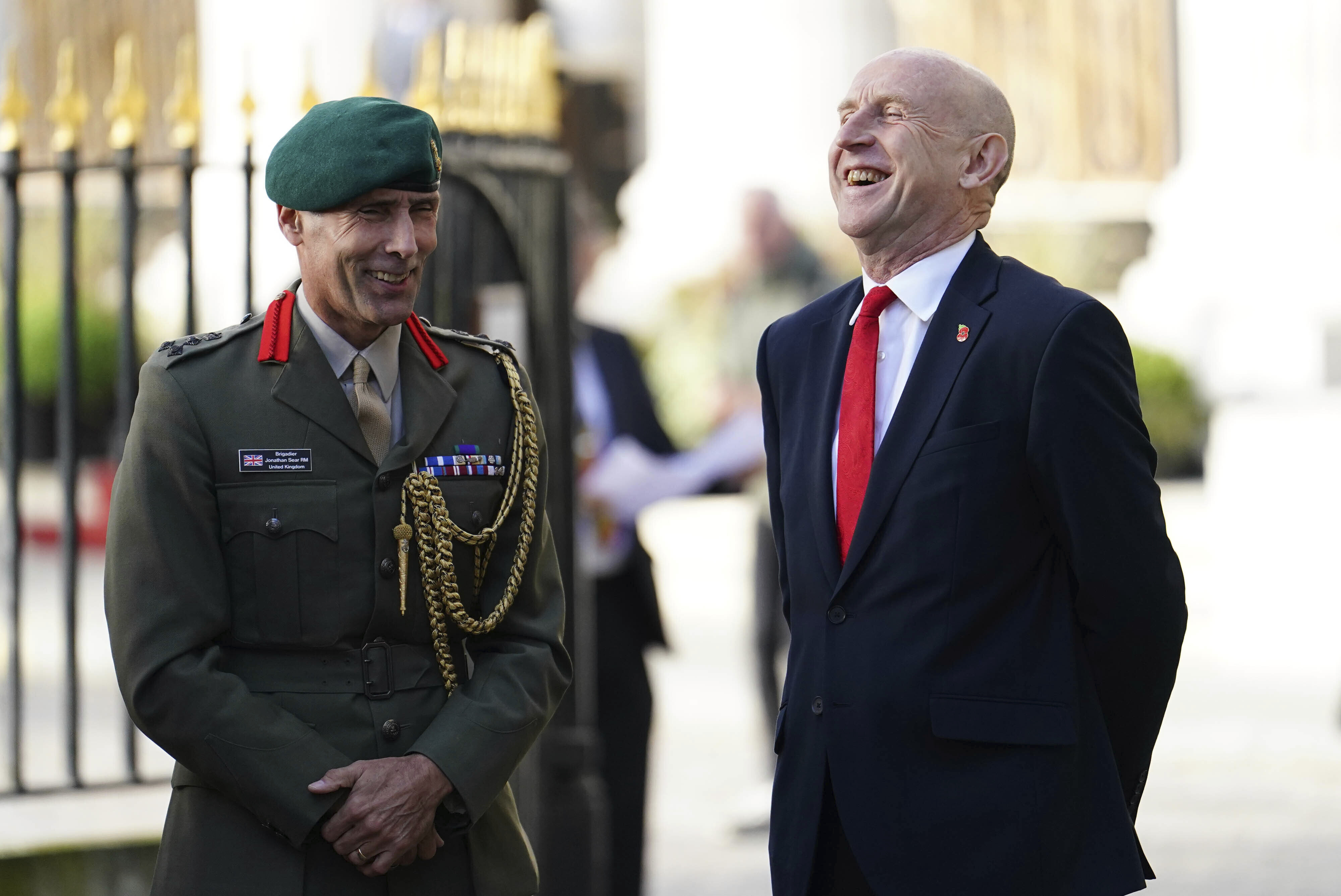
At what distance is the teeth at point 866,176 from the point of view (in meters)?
2.77

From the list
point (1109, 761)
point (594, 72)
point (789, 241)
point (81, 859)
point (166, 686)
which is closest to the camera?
point (166, 686)

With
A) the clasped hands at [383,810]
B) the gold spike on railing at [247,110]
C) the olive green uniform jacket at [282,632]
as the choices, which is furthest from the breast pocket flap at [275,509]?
the gold spike on railing at [247,110]

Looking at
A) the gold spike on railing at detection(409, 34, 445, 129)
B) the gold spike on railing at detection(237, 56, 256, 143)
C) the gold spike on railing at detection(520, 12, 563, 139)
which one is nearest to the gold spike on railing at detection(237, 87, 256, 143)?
the gold spike on railing at detection(237, 56, 256, 143)

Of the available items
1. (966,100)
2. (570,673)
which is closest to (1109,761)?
(570,673)

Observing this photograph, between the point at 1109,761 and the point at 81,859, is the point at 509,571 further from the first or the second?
the point at 81,859

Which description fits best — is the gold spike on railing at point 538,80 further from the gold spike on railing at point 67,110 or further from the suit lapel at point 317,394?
the suit lapel at point 317,394

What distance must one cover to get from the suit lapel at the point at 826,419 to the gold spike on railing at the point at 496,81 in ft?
7.03

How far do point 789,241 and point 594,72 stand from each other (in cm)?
1849

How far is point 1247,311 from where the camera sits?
1588cm

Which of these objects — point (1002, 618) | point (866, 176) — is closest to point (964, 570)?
point (1002, 618)

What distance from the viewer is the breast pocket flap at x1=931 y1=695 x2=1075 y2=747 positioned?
259 centimetres

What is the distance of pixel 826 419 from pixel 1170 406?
14.7 meters

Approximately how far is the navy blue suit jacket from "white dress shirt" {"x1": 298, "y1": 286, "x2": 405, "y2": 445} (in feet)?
2.25

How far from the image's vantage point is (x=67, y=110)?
467 centimetres
